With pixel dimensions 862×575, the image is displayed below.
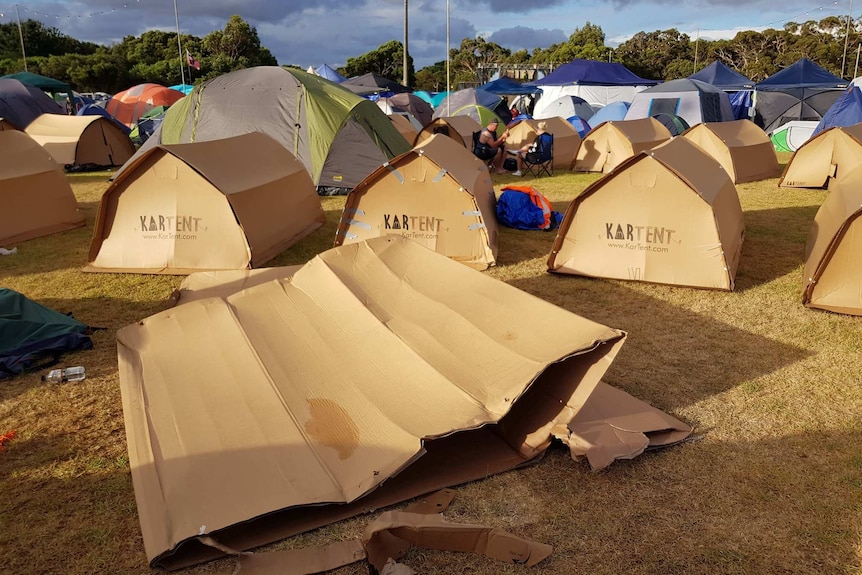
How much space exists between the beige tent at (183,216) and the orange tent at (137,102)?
19.4 metres

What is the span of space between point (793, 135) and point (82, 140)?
21.3 m

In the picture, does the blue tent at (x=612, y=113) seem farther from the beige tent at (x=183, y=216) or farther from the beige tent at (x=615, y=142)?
the beige tent at (x=183, y=216)

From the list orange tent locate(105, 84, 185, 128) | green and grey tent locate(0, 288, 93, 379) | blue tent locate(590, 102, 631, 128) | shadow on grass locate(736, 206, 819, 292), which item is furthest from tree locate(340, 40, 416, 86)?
green and grey tent locate(0, 288, 93, 379)

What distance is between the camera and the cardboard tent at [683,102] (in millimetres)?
21047

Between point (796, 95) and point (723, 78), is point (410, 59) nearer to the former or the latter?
point (723, 78)

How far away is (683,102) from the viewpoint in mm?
21312

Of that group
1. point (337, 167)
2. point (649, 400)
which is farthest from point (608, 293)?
point (337, 167)

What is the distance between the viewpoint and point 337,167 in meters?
12.6

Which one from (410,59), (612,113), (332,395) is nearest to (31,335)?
(332,395)

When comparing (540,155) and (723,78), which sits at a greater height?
(723,78)

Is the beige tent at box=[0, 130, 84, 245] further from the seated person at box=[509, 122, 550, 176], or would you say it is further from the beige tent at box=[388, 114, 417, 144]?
the seated person at box=[509, 122, 550, 176]

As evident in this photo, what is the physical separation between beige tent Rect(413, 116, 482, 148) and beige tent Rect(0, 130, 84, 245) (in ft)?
28.6

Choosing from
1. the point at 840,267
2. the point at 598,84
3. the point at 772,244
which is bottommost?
the point at 772,244

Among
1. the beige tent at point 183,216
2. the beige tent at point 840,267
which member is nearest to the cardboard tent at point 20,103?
the beige tent at point 183,216
